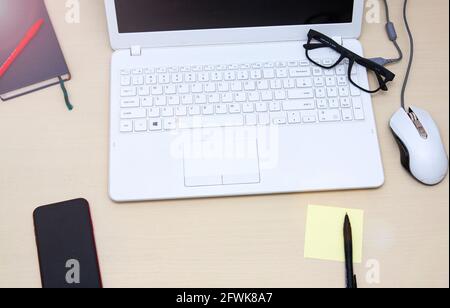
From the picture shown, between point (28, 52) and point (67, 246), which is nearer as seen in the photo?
point (67, 246)

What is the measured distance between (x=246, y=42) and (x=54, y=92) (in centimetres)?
34

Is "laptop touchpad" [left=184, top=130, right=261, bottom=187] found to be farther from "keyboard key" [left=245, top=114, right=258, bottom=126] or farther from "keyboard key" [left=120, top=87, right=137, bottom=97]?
"keyboard key" [left=120, top=87, right=137, bottom=97]

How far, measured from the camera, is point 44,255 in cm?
69

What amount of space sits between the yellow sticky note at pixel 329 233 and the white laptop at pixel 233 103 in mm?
39

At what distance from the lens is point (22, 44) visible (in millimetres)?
824

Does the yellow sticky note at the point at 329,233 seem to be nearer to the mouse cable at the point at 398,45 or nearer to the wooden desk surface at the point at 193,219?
the wooden desk surface at the point at 193,219

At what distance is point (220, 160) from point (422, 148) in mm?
308

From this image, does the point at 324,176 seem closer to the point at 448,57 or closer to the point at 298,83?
the point at 298,83

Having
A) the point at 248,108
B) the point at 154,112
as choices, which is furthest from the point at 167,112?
the point at 248,108

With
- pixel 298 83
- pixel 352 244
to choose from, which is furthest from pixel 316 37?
pixel 352 244

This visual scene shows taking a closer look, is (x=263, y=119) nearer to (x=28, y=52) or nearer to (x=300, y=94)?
(x=300, y=94)

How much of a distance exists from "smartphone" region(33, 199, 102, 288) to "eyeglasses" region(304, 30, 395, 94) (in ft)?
1.50

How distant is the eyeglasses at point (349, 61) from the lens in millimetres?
792

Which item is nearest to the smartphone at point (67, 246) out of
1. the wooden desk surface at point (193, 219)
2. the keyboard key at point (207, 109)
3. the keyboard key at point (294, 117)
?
the wooden desk surface at point (193, 219)
